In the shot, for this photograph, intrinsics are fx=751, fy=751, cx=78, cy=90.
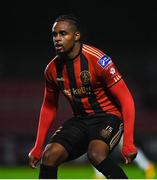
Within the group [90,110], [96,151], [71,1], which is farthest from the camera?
[71,1]

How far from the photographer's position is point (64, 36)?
6.74m

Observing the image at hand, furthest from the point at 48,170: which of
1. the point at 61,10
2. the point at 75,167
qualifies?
the point at 61,10

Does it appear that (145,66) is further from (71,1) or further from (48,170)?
(48,170)

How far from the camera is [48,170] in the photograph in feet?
21.3

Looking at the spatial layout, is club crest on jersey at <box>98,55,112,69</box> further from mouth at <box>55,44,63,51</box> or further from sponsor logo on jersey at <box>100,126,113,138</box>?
sponsor logo on jersey at <box>100,126,113,138</box>

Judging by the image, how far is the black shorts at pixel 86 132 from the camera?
6660 millimetres

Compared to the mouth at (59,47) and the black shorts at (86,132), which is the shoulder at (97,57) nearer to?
the mouth at (59,47)

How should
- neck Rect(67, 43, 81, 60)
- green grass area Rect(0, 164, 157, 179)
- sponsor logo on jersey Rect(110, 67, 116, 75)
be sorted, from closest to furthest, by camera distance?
sponsor logo on jersey Rect(110, 67, 116, 75) < neck Rect(67, 43, 81, 60) < green grass area Rect(0, 164, 157, 179)

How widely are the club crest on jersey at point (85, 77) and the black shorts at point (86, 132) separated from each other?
0.32 metres

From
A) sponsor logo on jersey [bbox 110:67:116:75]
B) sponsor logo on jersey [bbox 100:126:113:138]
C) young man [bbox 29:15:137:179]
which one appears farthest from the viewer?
sponsor logo on jersey [bbox 110:67:116:75]

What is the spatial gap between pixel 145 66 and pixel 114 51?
3.52ft

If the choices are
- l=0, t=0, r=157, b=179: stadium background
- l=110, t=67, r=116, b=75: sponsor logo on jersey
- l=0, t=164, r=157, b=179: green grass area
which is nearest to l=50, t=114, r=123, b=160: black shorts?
l=110, t=67, r=116, b=75: sponsor logo on jersey

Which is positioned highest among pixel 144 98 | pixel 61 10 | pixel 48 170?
pixel 48 170

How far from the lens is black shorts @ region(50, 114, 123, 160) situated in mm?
6660
